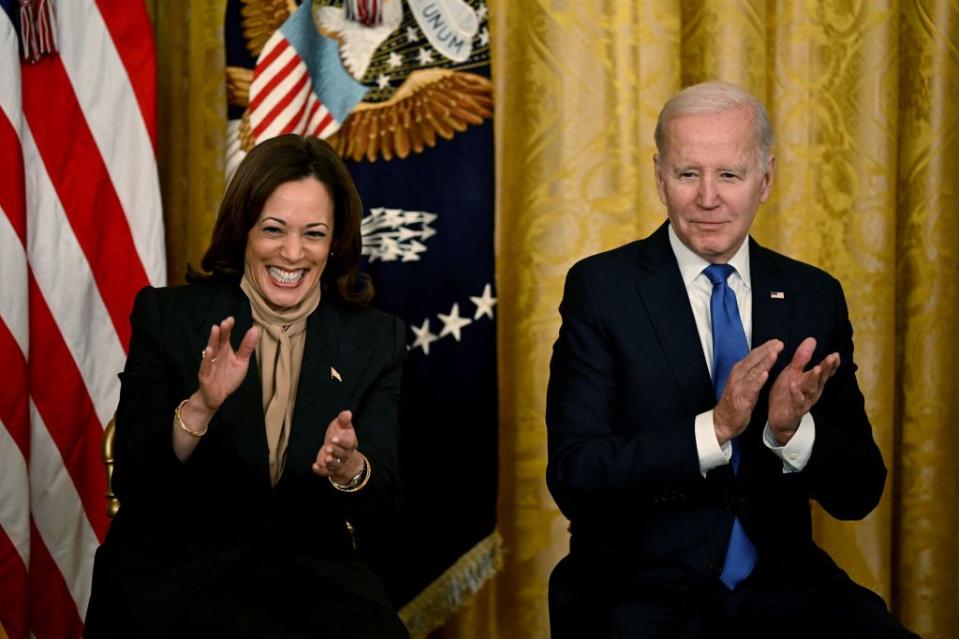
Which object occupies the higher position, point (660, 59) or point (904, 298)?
point (660, 59)

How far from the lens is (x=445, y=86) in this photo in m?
3.43

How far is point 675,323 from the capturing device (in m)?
2.36

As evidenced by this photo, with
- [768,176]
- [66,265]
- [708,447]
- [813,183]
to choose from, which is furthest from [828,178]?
[66,265]

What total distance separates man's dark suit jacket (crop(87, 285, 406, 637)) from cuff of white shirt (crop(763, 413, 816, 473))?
780 millimetres

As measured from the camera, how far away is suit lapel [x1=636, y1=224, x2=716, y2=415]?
2.32m

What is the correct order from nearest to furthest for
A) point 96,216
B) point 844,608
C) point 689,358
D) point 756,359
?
point 756,359 < point 844,608 < point 689,358 < point 96,216

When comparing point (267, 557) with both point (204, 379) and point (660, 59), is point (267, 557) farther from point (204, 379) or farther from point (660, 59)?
point (660, 59)

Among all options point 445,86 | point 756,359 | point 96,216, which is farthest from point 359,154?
point 756,359

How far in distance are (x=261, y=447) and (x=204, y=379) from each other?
10.9 inches

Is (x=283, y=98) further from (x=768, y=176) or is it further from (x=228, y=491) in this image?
(x=768, y=176)

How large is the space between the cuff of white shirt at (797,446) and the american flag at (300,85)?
1.73 m

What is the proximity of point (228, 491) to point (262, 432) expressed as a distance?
140 millimetres

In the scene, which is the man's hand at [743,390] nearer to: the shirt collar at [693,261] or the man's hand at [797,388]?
the man's hand at [797,388]

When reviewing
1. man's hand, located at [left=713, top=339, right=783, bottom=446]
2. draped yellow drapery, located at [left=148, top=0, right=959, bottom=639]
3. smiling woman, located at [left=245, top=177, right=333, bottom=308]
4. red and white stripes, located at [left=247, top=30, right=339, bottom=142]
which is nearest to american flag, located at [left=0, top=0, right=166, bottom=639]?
red and white stripes, located at [left=247, top=30, right=339, bottom=142]
